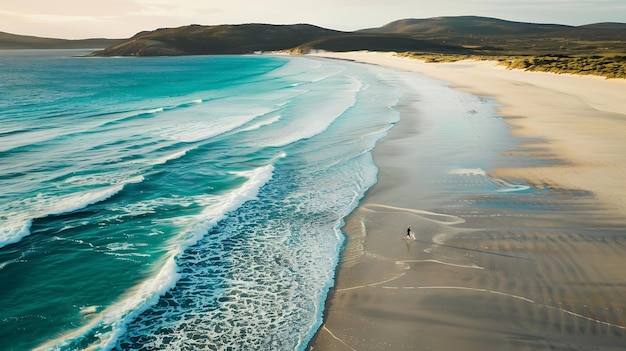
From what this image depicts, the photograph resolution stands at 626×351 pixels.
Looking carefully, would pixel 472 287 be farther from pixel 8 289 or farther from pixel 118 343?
→ pixel 8 289

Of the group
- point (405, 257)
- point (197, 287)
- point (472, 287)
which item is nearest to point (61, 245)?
point (197, 287)

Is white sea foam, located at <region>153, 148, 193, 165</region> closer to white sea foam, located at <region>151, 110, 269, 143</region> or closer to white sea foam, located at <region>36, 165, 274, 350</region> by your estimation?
white sea foam, located at <region>151, 110, 269, 143</region>

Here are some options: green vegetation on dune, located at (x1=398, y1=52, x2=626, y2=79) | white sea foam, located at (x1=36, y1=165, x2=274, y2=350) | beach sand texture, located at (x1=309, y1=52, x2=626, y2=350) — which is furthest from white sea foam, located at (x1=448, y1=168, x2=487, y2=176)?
green vegetation on dune, located at (x1=398, y1=52, x2=626, y2=79)

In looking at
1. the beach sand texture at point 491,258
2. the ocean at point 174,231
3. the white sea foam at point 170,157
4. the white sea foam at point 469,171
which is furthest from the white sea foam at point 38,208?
the white sea foam at point 469,171

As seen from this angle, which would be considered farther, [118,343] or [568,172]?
[568,172]

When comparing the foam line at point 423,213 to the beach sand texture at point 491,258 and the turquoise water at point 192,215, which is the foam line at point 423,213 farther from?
the turquoise water at point 192,215

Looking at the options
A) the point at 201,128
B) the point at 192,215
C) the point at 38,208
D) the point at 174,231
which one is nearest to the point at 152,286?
the point at 174,231
